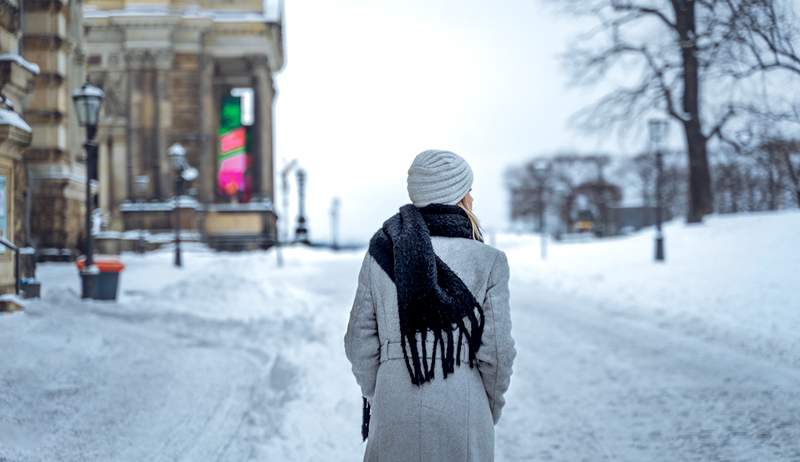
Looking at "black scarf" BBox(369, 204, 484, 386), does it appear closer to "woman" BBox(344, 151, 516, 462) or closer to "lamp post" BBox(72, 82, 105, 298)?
"woman" BBox(344, 151, 516, 462)

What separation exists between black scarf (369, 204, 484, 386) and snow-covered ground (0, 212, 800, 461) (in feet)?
9.34

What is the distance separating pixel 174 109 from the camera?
38.2 meters

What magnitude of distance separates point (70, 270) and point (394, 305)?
15.8 meters

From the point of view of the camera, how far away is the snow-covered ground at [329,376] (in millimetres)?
5531

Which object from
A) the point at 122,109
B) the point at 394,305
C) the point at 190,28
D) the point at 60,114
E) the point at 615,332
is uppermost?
the point at 190,28

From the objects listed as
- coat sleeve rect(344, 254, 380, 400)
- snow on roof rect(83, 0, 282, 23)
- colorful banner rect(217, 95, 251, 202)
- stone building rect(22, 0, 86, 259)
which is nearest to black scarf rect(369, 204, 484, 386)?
coat sleeve rect(344, 254, 380, 400)

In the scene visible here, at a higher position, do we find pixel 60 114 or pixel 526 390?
pixel 60 114

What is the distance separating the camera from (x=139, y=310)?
40.9 ft

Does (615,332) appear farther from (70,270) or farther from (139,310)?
(70,270)

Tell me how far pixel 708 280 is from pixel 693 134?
30.3 ft

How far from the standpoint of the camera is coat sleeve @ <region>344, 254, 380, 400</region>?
2.95 meters

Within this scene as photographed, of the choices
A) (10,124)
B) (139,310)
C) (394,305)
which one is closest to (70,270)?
(139,310)

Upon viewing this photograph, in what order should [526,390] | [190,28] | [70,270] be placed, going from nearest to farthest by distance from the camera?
1. [526,390]
2. [70,270]
3. [190,28]

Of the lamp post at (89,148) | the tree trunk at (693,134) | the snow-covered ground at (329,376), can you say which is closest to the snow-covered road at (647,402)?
the snow-covered ground at (329,376)
